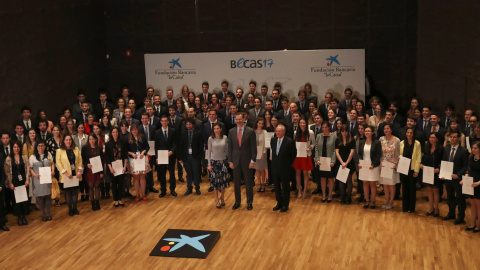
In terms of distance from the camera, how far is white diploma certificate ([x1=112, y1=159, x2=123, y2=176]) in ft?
32.1

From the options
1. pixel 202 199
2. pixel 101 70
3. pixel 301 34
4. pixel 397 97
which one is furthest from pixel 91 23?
pixel 397 97

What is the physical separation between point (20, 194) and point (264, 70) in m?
6.42

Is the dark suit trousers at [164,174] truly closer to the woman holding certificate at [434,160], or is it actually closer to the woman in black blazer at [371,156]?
the woman in black blazer at [371,156]

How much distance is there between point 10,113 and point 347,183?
6.47 meters

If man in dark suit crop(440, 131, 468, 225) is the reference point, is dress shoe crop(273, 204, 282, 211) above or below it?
below

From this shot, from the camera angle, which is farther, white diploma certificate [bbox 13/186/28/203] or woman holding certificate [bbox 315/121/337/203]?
woman holding certificate [bbox 315/121/337/203]

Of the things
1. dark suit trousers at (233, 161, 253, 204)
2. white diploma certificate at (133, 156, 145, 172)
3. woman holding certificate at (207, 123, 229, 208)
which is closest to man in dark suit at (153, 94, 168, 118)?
white diploma certificate at (133, 156, 145, 172)

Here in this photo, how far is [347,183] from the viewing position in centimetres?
980

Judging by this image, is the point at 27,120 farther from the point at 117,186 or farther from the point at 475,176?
the point at 475,176

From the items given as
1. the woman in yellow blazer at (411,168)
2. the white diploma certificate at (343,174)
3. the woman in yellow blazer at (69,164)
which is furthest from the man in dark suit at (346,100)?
the woman in yellow blazer at (69,164)

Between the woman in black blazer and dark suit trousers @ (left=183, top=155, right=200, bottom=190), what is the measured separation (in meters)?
2.93

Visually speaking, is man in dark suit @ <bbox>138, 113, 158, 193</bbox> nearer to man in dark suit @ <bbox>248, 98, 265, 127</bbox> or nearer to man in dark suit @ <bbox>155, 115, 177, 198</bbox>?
man in dark suit @ <bbox>155, 115, 177, 198</bbox>

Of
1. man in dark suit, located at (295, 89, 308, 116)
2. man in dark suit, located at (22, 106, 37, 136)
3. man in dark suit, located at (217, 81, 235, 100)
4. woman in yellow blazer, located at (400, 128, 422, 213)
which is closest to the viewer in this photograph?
woman in yellow blazer, located at (400, 128, 422, 213)

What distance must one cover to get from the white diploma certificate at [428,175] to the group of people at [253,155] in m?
0.06
